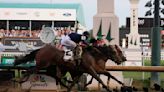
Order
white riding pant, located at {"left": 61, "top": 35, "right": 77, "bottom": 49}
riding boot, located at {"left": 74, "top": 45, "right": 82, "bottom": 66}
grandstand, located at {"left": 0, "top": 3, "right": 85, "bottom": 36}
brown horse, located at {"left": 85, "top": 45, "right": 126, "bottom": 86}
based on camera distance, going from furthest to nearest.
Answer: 1. grandstand, located at {"left": 0, "top": 3, "right": 85, "bottom": 36}
2. brown horse, located at {"left": 85, "top": 45, "right": 126, "bottom": 86}
3. white riding pant, located at {"left": 61, "top": 35, "right": 77, "bottom": 49}
4. riding boot, located at {"left": 74, "top": 45, "right": 82, "bottom": 66}

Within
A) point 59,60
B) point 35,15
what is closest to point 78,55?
point 59,60

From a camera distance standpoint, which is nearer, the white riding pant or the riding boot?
the riding boot

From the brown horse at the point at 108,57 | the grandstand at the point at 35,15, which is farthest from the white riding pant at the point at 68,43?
the grandstand at the point at 35,15

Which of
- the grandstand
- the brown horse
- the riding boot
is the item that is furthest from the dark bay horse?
the grandstand

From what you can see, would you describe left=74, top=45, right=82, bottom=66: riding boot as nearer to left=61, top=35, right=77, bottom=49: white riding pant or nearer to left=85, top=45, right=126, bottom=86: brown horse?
left=61, top=35, right=77, bottom=49: white riding pant

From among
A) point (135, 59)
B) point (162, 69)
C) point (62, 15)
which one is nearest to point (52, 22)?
point (62, 15)

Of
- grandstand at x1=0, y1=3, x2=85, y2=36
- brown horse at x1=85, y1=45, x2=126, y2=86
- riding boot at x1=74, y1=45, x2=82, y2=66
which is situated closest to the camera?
riding boot at x1=74, y1=45, x2=82, y2=66

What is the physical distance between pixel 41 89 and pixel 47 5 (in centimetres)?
4606

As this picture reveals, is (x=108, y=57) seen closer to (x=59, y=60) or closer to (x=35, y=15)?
(x=59, y=60)

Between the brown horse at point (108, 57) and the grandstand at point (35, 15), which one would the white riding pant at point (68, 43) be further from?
the grandstand at point (35, 15)

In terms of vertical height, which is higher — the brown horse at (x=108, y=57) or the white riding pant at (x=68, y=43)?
the white riding pant at (x=68, y=43)

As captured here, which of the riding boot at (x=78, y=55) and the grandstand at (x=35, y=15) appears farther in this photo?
the grandstand at (x=35, y=15)

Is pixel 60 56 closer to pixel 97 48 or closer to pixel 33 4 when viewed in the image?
pixel 97 48

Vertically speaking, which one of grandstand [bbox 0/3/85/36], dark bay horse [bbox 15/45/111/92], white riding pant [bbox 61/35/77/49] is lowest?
dark bay horse [bbox 15/45/111/92]
